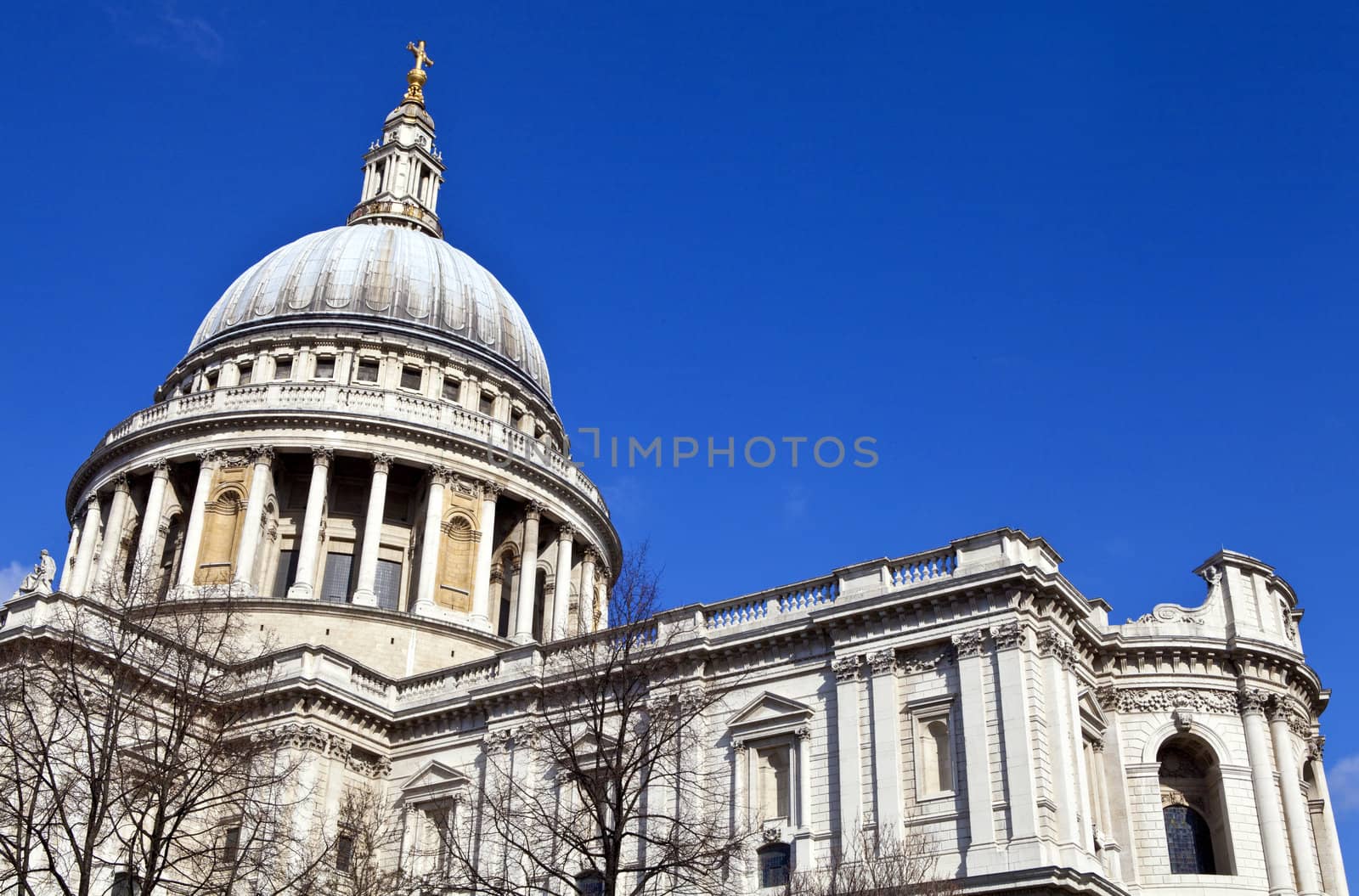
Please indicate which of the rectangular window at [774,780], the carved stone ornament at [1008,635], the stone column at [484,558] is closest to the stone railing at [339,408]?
the stone column at [484,558]

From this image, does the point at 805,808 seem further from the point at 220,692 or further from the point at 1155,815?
the point at 220,692

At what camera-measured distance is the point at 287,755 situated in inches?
1665

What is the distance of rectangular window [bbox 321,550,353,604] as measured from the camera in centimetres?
5706

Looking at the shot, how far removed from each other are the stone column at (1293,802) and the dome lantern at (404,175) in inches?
1958

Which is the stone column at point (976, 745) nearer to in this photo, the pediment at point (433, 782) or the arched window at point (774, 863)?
the arched window at point (774, 863)

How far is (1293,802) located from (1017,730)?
1130 centimetres

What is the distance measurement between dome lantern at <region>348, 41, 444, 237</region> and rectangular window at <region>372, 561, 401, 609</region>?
2371cm

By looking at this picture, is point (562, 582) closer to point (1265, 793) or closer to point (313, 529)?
point (313, 529)

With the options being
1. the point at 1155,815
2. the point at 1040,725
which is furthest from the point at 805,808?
the point at 1155,815

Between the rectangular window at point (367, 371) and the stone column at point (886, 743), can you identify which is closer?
the stone column at point (886, 743)

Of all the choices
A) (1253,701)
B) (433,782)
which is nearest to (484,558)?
(433,782)

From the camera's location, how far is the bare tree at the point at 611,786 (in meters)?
29.1

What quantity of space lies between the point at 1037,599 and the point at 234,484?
1327 inches

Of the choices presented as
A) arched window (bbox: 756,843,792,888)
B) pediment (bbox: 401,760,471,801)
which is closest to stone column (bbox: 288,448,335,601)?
pediment (bbox: 401,760,471,801)
